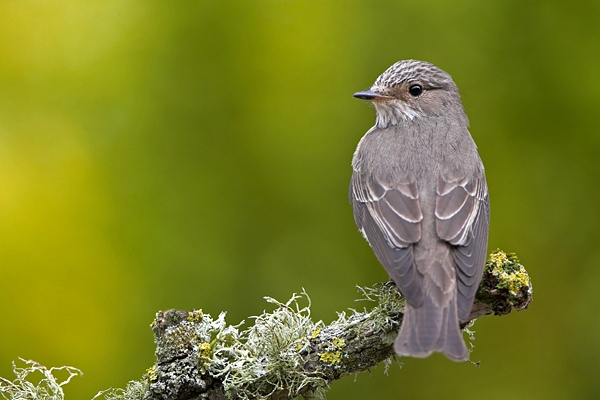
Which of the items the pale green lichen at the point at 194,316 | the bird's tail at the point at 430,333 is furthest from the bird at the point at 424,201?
the pale green lichen at the point at 194,316

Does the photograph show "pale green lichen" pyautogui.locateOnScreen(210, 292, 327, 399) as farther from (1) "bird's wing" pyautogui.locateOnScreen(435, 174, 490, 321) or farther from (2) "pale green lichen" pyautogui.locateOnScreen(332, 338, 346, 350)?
(1) "bird's wing" pyautogui.locateOnScreen(435, 174, 490, 321)

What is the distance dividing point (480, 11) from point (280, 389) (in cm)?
290

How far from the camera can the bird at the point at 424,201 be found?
13.4ft

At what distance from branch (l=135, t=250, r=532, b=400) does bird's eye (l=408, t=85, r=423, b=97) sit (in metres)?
1.80

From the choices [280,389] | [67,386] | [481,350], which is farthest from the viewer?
[481,350]

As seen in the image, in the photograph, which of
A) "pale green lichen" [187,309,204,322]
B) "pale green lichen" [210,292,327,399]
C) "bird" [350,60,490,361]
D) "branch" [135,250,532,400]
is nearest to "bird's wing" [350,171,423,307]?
"bird" [350,60,490,361]

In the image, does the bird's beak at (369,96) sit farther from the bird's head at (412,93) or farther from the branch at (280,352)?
the branch at (280,352)

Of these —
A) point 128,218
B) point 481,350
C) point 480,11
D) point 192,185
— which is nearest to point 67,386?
point 128,218

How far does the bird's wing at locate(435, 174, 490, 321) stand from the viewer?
411cm

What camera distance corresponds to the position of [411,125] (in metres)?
5.54

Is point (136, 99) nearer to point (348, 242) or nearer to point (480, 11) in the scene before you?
point (348, 242)

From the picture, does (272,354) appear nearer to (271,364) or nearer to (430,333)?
(271,364)

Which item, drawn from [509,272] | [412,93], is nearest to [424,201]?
[509,272]

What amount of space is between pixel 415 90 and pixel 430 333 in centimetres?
219
